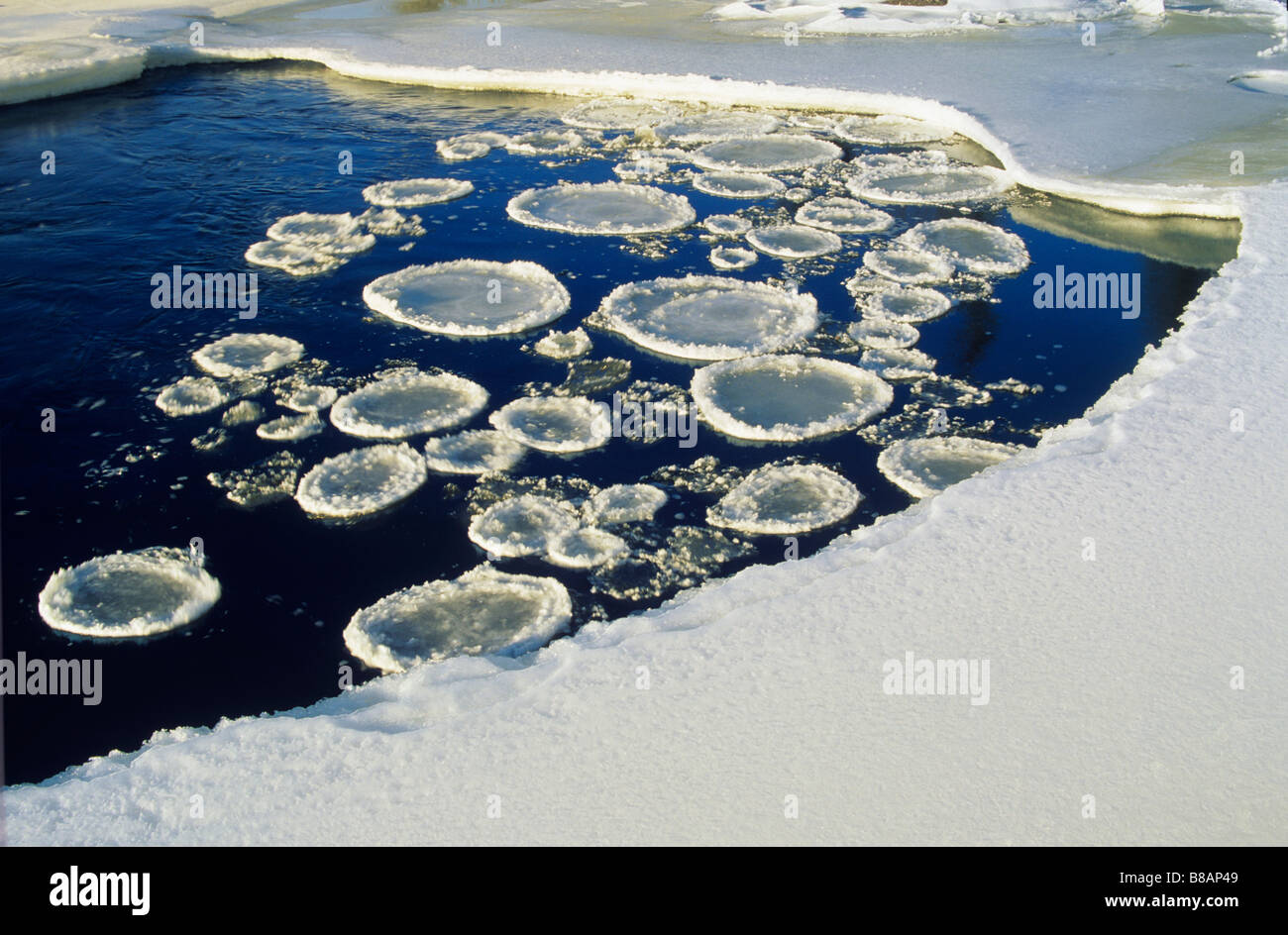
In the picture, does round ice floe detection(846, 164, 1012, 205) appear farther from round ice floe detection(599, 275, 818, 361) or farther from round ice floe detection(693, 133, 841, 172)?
round ice floe detection(599, 275, 818, 361)

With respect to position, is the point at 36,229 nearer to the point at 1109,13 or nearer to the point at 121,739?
the point at 121,739

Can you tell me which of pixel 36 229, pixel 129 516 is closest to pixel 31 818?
pixel 129 516

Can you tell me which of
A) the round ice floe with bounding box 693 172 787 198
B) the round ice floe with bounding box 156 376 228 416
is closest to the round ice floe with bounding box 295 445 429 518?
the round ice floe with bounding box 156 376 228 416

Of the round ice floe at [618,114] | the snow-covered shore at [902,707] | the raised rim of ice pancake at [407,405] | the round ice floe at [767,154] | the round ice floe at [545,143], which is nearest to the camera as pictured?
the snow-covered shore at [902,707]

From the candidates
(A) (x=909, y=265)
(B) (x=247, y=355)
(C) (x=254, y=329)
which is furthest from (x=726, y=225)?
(B) (x=247, y=355)

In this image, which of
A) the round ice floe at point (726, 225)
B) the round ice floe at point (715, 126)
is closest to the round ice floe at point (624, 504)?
the round ice floe at point (726, 225)

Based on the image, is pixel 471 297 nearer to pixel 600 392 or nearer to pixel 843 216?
pixel 600 392

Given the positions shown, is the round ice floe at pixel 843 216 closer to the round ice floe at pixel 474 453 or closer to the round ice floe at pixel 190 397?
the round ice floe at pixel 474 453
